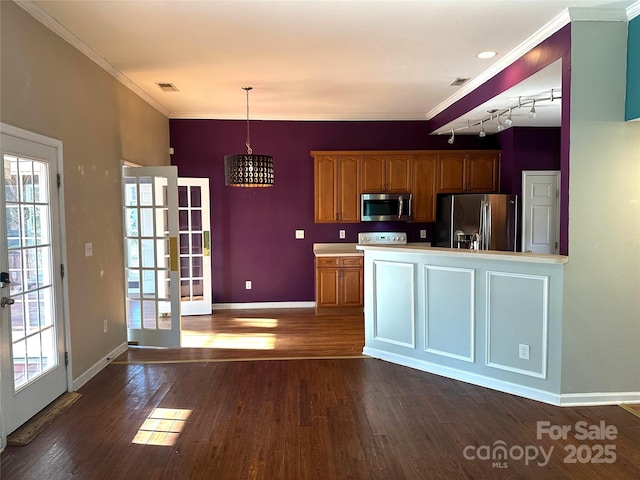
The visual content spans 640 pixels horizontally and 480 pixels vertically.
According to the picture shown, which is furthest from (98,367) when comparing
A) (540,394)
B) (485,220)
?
(485,220)

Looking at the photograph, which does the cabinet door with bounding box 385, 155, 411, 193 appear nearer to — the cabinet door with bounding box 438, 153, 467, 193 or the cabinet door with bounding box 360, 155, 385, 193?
the cabinet door with bounding box 360, 155, 385, 193

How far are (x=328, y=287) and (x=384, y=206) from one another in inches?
54.9

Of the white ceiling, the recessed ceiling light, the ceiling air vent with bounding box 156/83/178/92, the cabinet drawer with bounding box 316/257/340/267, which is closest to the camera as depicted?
the white ceiling

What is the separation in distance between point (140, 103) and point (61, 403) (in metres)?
3.35

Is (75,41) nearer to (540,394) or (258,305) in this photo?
(258,305)

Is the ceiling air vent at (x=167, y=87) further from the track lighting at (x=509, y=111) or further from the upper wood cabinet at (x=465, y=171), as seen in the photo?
the upper wood cabinet at (x=465, y=171)

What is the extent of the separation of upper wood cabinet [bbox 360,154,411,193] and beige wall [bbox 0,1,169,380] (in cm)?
300

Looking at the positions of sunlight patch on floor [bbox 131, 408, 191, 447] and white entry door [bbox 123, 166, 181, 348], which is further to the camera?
white entry door [bbox 123, 166, 181, 348]

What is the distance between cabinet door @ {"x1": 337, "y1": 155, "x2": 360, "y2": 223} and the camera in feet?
20.4

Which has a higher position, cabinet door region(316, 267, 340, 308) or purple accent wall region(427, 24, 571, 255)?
purple accent wall region(427, 24, 571, 255)

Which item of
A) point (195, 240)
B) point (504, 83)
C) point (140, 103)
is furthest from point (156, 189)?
point (504, 83)

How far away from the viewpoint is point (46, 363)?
3.20 metres

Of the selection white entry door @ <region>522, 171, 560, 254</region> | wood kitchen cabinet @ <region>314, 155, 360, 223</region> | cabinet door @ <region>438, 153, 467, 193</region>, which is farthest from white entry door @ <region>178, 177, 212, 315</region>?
white entry door @ <region>522, 171, 560, 254</region>

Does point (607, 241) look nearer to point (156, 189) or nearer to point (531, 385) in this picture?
point (531, 385)
